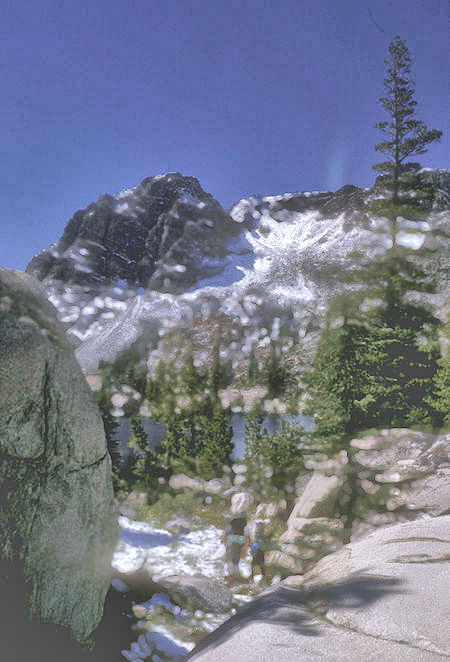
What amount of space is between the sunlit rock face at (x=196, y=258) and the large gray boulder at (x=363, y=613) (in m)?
28.6

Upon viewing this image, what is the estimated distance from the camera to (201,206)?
386 ft

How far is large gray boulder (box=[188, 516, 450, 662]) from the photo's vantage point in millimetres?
2318

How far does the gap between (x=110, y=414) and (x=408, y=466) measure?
5.66 meters

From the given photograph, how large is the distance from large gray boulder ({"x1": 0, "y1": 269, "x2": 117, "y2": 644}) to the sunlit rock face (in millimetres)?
28081

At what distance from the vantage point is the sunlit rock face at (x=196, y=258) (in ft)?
204

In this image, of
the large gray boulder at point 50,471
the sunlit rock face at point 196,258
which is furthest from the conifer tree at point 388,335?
the sunlit rock face at point 196,258

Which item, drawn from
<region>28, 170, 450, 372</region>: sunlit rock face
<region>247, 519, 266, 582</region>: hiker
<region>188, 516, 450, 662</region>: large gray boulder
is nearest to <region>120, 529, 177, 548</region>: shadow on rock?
<region>247, 519, 266, 582</region>: hiker

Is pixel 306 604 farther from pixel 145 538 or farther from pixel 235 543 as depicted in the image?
pixel 145 538

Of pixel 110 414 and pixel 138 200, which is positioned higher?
pixel 138 200

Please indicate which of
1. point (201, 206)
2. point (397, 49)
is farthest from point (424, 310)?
point (201, 206)

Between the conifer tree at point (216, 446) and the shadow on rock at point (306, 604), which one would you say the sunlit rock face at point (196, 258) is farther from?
the shadow on rock at point (306, 604)

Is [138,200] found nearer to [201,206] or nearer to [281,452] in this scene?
[201,206]

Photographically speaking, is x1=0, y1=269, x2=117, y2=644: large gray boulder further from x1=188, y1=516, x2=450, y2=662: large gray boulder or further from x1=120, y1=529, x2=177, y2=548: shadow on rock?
x1=120, y1=529, x2=177, y2=548: shadow on rock

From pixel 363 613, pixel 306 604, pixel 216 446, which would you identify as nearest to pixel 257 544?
pixel 306 604
